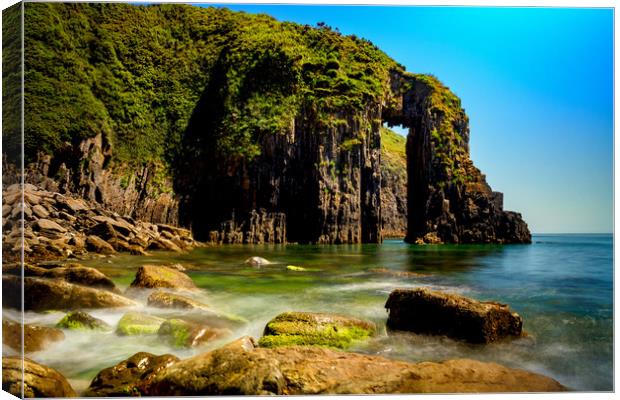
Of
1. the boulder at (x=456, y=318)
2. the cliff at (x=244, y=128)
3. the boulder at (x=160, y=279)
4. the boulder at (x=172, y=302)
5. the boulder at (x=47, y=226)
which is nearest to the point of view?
the boulder at (x=456, y=318)

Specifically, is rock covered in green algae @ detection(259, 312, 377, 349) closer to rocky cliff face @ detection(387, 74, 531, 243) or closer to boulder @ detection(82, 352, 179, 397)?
boulder @ detection(82, 352, 179, 397)

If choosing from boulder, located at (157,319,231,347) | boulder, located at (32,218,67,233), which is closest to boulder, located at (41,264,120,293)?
boulder, located at (157,319,231,347)

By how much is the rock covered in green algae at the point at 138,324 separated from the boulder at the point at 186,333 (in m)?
0.20

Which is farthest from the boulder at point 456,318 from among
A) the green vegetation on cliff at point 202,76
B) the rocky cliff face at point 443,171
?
the rocky cliff face at point 443,171

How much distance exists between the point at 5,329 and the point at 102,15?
84.9ft

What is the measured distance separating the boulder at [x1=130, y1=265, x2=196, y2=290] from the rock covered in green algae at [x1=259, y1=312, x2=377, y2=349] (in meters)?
2.88

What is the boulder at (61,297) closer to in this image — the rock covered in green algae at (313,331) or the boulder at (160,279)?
the boulder at (160,279)

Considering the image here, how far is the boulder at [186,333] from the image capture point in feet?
21.0

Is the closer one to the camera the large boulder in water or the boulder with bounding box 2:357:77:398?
the boulder with bounding box 2:357:77:398

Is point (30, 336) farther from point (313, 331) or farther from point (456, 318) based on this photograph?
point (456, 318)

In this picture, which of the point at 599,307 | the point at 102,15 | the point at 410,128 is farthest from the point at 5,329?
the point at 410,128

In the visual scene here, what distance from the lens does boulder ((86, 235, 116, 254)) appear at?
14773 mm

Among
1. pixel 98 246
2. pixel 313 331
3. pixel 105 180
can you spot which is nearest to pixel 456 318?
pixel 313 331

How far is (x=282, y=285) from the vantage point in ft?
30.6
